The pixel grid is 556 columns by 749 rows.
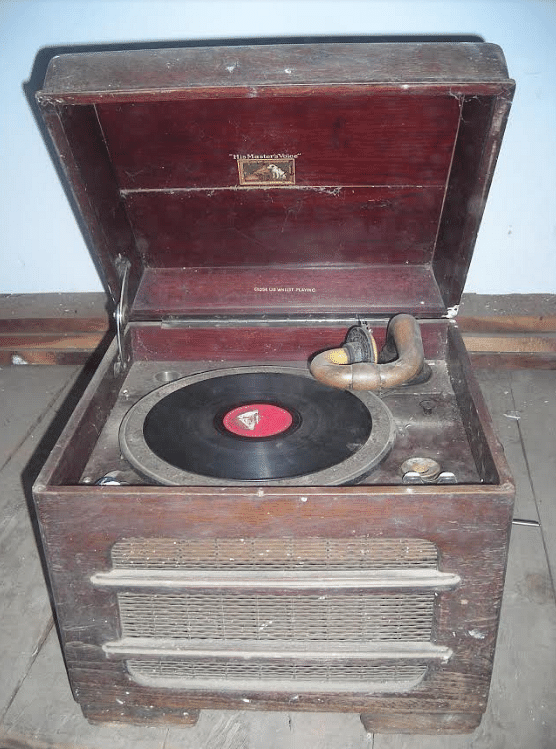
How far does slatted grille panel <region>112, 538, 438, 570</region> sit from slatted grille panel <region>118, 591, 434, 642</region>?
65 millimetres

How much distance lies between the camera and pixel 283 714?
1539 millimetres

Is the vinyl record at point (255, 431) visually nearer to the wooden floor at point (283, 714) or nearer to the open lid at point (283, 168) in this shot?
the open lid at point (283, 168)

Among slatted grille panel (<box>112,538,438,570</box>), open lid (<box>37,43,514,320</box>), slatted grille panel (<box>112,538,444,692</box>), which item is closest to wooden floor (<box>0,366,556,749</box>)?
slatted grille panel (<box>112,538,444,692</box>)

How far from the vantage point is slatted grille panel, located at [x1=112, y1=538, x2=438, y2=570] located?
1.26 meters

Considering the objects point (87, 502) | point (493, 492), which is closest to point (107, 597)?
point (87, 502)

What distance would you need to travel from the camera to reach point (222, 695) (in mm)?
1418

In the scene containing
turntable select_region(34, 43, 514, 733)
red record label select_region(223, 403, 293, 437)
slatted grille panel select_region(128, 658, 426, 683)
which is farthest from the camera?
red record label select_region(223, 403, 293, 437)

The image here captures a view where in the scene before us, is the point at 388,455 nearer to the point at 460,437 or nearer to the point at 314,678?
the point at 460,437

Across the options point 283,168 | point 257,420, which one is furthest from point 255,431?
point 283,168

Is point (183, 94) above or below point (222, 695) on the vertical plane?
above

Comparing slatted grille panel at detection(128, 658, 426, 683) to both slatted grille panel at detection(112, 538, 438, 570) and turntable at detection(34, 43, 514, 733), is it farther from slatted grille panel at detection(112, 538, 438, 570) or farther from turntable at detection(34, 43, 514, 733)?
slatted grille panel at detection(112, 538, 438, 570)

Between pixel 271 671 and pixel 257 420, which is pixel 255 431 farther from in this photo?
pixel 271 671

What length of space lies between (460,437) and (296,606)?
20.5 inches

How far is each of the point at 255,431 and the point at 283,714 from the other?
62 cm
